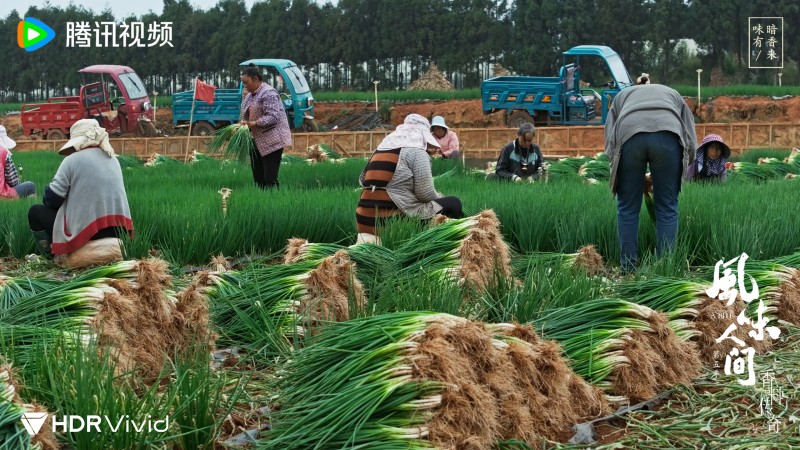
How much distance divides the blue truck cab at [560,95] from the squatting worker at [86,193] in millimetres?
16522

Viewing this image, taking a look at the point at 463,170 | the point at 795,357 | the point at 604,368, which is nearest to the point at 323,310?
the point at 604,368

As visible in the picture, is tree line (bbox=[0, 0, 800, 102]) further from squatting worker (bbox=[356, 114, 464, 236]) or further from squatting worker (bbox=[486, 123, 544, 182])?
squatting worker (bbox=[356, 114, 464, 236])

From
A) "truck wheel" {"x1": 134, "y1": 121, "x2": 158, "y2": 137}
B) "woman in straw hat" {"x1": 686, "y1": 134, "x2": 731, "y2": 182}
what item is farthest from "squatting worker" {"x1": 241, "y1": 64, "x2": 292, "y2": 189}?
"truck wheel" {"x1": 134, "y1": 121, "x2": 158, "y2": 137}

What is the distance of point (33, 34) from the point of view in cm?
4272

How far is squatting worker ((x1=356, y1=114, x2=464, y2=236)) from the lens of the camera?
6.00 metres

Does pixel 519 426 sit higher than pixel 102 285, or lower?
lower

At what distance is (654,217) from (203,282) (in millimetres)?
2756

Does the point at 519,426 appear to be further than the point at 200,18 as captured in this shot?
No

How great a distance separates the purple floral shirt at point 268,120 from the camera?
29.6 ft

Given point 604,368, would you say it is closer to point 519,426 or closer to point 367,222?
point 519,426

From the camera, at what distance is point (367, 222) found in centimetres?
609

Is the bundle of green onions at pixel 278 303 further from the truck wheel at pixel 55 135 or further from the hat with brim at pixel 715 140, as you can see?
the truck wheel at pixel 55 135

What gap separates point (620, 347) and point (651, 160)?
98.2 inches

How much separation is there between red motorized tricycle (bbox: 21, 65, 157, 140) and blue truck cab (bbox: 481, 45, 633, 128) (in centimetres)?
785
